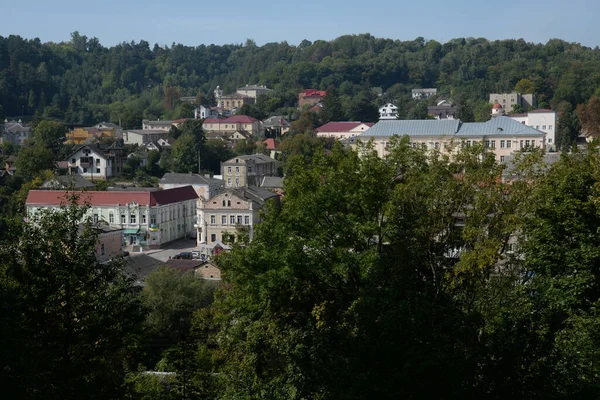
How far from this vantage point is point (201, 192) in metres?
33.7

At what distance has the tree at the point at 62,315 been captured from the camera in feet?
20.6

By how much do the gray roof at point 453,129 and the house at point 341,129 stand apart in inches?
706

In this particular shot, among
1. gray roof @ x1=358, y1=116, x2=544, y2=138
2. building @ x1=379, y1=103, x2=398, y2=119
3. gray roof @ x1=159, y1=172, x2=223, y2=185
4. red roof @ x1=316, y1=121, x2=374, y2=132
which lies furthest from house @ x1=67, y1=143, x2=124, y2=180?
building @ x1=379, y1=103, x2=398, y2=119

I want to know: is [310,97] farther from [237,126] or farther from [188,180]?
[188,180]

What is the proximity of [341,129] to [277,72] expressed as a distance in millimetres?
36021

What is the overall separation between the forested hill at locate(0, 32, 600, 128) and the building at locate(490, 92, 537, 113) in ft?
5.05

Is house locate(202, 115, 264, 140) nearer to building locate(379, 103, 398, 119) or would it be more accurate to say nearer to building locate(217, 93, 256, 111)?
building locate(379, 103, 398, 119)

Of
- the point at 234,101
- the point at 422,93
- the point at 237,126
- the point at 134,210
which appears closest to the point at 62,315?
the point at 134,210

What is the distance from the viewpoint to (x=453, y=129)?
1283 inches

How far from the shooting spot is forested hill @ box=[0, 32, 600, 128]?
225 feet

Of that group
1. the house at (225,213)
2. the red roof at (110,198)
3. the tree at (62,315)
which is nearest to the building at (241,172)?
the red roof at (110,198)

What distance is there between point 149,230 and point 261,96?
46.8m

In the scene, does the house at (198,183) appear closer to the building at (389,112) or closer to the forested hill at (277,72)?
the forested hill at (277,72)

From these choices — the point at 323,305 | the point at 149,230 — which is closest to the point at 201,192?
the point at 149,230
